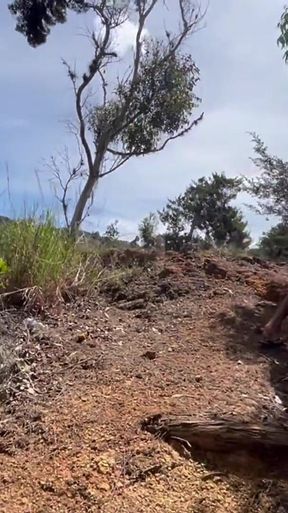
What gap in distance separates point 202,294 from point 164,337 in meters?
0.91

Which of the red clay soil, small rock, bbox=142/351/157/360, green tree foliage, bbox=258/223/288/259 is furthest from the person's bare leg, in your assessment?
green tree foliage, bbox=258/223/288/259

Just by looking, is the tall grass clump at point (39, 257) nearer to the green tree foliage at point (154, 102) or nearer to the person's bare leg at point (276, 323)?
the person's bare leg at point (276, 323)

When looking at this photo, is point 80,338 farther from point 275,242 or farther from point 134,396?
point 275,242

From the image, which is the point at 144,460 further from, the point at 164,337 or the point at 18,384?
the point at 164,337

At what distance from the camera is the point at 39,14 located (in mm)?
12383

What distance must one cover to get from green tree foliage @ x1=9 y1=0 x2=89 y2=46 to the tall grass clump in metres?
8.49

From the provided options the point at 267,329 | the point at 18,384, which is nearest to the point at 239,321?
the point at 267,329

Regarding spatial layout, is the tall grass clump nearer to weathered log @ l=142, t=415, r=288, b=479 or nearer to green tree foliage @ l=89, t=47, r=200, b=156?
weathered log @ l=142, t=415, r=288, b=479

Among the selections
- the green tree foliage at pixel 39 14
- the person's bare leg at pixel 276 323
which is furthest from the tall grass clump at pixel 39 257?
the green tree foliage at pixel 39 14

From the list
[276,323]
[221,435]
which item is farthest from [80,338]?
[221,435]

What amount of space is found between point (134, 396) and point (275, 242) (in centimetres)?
724

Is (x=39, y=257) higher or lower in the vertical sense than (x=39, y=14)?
lower

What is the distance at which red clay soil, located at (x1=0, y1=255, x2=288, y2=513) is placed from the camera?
2.32 metres

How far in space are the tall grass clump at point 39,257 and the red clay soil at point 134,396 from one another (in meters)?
0.23
